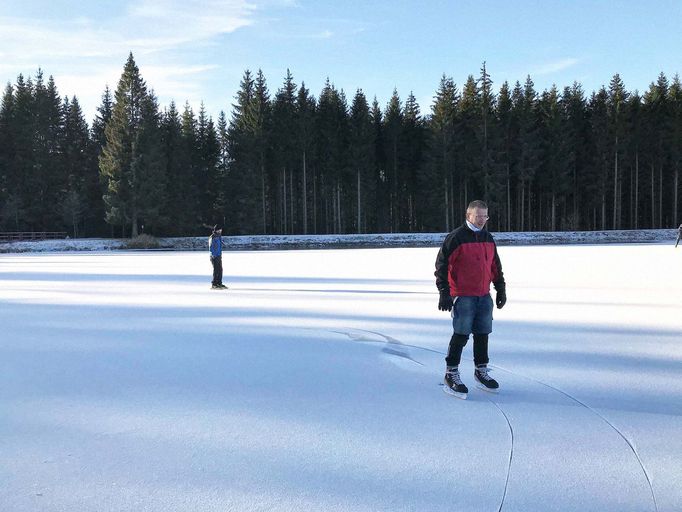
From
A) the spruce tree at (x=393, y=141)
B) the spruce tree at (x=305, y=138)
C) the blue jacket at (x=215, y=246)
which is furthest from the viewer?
the spruce tree at (x=393, y=141)

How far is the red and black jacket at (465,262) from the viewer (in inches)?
173

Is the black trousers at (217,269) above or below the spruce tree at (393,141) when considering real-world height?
below

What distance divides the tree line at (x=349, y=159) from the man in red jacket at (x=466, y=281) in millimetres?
44314

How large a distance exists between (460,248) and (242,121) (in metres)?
52.2

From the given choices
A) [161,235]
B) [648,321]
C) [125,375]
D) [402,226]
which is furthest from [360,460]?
[402,226]

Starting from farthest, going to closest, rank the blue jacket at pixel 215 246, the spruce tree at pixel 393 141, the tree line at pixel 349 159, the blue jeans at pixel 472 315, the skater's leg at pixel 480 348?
the spruce tree at pixel 393 141
the tree line at pixel 349 159
the blue jacket at pixel 215 246
the skater's leg at pixel 480 348
the blue jeans at pixel 472 315

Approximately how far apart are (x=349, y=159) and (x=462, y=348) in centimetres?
5091

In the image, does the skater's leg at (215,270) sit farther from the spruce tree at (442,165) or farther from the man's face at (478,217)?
the spruce tree at (442,165)

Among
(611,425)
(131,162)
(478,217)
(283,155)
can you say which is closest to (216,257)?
(478,217)

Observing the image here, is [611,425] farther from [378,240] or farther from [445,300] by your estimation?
[378,240]

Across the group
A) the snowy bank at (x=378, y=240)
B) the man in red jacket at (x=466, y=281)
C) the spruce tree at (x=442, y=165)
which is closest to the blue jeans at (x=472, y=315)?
the man in red jacket at (x=466, y=281)

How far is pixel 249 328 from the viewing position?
754cm

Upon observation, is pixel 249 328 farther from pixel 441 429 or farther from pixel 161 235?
pixel 161 235

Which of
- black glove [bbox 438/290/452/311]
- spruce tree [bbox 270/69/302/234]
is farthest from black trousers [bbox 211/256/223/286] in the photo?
spruce tree [bbox 270/69/302/234]
